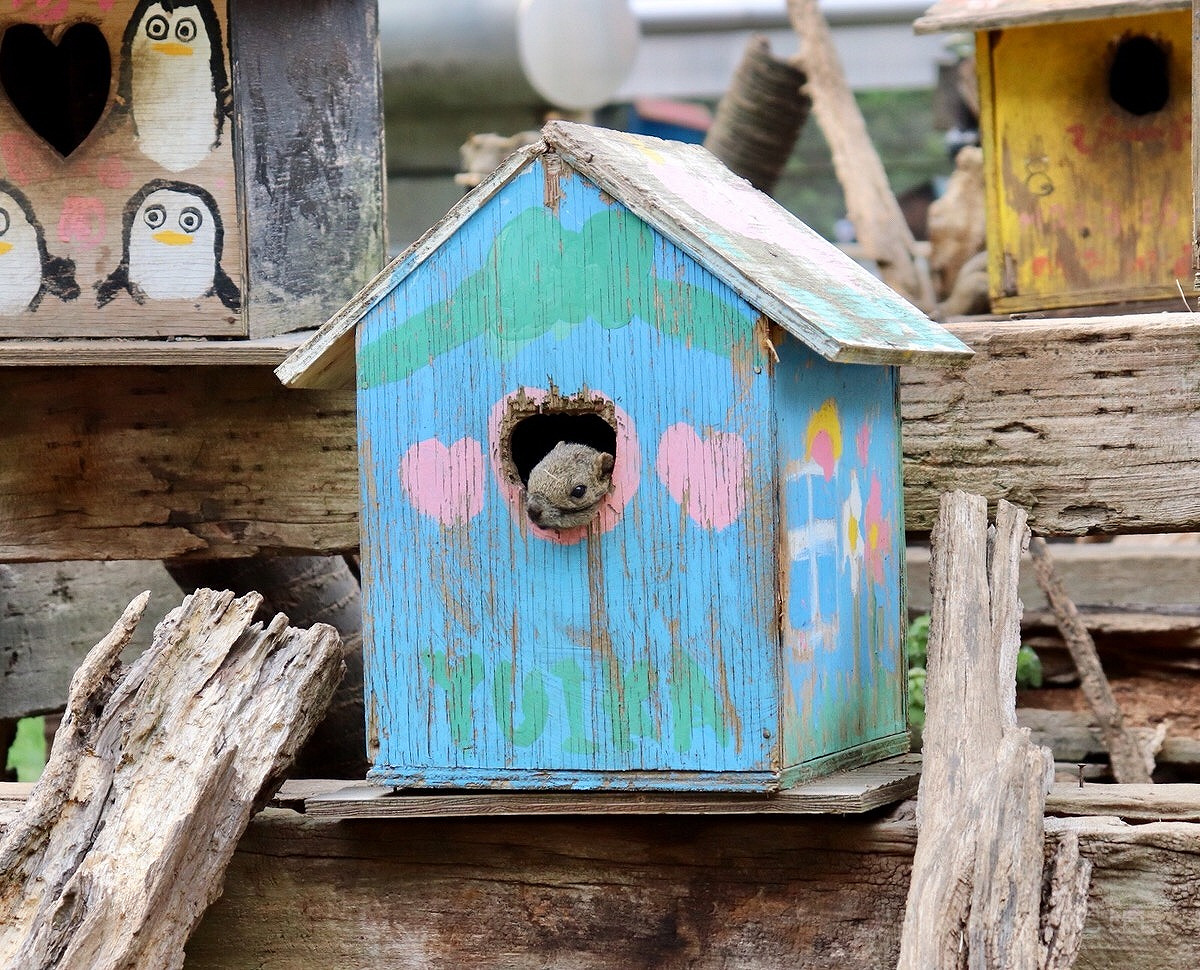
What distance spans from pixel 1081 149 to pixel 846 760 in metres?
2.18

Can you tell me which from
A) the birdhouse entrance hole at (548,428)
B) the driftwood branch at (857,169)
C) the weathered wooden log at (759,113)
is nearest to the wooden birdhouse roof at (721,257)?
the birdhouse entrance hole at (548,428)

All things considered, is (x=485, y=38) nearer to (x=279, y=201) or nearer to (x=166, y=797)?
(x=279, y=201)

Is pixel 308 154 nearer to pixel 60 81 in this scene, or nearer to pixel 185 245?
pixel 185 245

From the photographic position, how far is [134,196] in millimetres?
2980

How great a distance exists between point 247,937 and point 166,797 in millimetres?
478

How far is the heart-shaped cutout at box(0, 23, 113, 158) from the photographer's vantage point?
3.42 metres

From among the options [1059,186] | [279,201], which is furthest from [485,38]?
[279,201]

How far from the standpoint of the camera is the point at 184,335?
2979mm

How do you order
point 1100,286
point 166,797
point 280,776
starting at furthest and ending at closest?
point 1100,286 → point 280,776 → point 166,797

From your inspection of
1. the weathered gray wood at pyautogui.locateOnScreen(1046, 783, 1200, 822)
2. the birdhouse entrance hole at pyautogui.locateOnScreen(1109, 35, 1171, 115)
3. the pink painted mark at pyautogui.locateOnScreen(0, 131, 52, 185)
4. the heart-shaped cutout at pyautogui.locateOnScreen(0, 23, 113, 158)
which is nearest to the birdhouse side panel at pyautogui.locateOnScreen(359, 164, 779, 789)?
the weathered gray wood at pyautogui.locateOnScreen(1046, 783, 1200, 822)

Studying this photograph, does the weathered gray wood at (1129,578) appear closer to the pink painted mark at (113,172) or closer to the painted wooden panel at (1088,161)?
the painted wooden panel at (1088,161)

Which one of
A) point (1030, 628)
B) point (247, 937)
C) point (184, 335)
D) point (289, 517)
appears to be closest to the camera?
point (247, 937)

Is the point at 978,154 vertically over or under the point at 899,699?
over

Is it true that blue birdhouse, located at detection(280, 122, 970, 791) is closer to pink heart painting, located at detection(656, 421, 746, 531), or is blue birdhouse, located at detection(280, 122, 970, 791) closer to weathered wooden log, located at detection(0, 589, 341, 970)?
pink heart painting, located at detection(656, 421, 746, 531)
